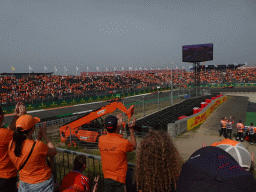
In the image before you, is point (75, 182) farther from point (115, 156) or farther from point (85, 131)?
point (85, 131)

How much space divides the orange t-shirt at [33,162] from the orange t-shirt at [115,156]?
87 centimetres

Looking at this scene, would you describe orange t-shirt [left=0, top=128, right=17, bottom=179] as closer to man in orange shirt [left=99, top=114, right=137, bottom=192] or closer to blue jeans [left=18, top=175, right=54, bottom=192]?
blue jeans [left=18, top=175, right=54, bottom=192]

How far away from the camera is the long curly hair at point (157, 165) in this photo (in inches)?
81.7

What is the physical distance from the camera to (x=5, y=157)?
3242mm

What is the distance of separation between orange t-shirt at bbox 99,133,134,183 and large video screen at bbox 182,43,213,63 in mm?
38870

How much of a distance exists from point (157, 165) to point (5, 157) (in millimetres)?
2668

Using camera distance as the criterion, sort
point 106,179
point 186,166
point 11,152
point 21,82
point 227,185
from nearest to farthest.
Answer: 1. point 227,185
2. point 186,166
3. point 11,152
4. point 106,179
5. point 21,82

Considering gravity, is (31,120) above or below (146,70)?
below

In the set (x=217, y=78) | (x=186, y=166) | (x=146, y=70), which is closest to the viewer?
(x=186, y=166)

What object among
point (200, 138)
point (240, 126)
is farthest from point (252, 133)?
point (200, 138)

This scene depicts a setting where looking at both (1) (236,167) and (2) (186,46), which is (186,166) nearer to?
(1) (236,167)

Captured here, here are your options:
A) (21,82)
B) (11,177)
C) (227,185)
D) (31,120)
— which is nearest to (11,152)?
(31,120)

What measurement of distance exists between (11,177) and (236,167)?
351 centimetres

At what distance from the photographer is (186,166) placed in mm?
1645
